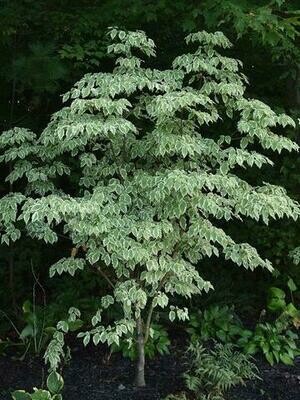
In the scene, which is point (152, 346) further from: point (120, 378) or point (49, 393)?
point (49, 393)

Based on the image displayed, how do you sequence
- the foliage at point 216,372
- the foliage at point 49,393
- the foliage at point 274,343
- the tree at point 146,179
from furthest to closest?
the foliage at point 274,343
the foliage at point 216,372
the foliage at point 49,393
the tree at point 146,179

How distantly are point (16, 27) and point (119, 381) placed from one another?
256 cm

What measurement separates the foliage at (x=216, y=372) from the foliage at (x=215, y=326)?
1.06ft

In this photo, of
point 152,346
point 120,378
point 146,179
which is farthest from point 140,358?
point 146,179

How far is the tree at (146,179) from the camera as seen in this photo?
3439mm

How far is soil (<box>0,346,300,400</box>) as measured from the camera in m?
4.01

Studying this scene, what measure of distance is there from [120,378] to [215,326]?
907mm

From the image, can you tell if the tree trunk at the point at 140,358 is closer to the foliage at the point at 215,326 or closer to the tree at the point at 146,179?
the tree at the point at 146,179

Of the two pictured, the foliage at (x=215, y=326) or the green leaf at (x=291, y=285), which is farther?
the green leaf at (x=291, y=285)

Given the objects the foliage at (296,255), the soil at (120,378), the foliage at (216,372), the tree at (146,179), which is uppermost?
the tree at (146,179)

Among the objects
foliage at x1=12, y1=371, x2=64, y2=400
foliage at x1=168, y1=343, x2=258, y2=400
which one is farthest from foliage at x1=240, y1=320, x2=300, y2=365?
foliage at x1=12, y1=371, x2=64, y2=400

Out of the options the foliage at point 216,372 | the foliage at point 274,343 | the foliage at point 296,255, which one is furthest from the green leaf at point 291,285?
the foliage at point 216,372

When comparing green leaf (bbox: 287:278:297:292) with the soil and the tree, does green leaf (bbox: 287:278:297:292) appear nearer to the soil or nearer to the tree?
the soil

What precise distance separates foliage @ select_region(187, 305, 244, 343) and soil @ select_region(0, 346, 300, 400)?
0.23 m
